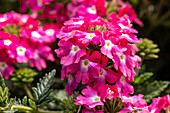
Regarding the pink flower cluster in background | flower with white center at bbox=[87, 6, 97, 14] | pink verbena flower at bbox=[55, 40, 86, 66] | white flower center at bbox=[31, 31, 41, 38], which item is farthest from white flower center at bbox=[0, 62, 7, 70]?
flower with white center at bbox=[87, 6, 97, 14]

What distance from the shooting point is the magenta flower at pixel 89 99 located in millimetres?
1083

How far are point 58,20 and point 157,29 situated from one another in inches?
34.2

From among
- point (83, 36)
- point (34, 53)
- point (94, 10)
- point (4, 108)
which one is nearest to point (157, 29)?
point (94, 10)

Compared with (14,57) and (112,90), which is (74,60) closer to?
(112,90)

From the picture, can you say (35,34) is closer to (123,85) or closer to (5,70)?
(5,70)

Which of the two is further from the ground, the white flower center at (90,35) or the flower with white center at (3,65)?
the white flower center at (90,35)

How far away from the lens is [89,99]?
3.64 ft

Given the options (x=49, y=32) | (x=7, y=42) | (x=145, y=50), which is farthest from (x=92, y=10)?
(x=7, y=42)

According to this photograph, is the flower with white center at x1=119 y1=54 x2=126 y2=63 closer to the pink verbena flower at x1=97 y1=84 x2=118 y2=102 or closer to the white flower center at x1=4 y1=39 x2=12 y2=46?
the pink verbena flower at x1=97 y1=84 x2=118 y2=102

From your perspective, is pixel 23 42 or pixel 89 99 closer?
pixel 89 99

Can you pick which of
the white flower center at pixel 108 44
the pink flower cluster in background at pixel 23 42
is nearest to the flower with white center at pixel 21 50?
the pink flower cluster in background at pixel 23 42

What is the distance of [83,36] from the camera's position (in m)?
1.15

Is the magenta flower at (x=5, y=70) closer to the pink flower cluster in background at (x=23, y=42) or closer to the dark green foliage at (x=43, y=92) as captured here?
the pink flower cluster in background at (x=23, y=42)

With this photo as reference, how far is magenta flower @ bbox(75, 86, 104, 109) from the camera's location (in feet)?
3.55
